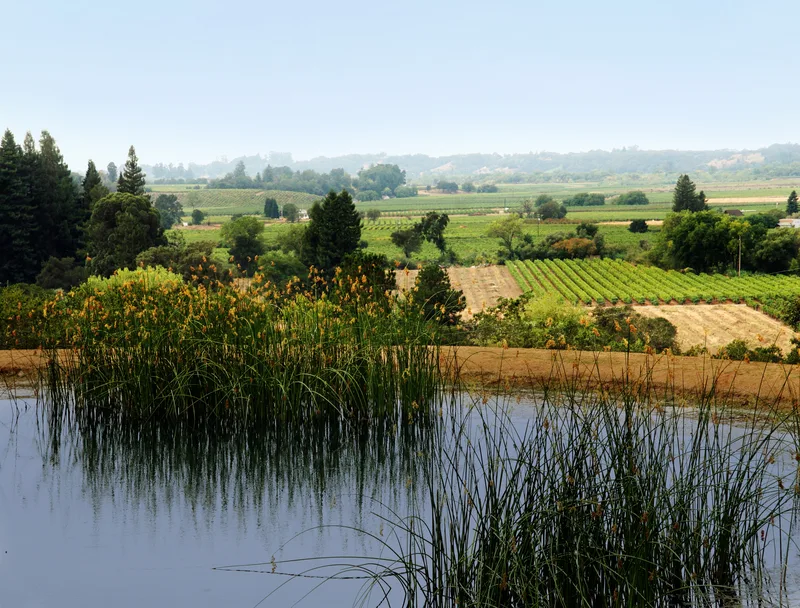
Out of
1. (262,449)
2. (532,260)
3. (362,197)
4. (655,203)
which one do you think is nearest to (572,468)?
(262,449)

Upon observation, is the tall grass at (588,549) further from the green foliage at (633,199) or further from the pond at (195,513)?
the green foliage at (633,199)

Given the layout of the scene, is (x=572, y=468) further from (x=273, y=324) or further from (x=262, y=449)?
(x=273, y=324)

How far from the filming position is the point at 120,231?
3934 cm

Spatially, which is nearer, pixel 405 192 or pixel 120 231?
pixel 120 231

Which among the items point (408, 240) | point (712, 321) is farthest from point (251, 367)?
point (408, 240)

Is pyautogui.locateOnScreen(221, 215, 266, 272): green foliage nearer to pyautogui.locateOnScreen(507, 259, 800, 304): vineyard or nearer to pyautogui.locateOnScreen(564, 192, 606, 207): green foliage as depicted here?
pyautogui.locateOnScreen(507, 259, 800, 304): vineyard

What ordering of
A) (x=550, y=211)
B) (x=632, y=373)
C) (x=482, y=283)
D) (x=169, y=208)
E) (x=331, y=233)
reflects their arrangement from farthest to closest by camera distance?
(x=550, y=211) < (x=169, y=208) < (x=482, y=283) < (x=331, y=233) < (x=632, y=373)

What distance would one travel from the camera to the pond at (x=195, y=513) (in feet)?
12.3

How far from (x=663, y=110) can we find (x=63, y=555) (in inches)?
4239

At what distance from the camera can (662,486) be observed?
3.45 m

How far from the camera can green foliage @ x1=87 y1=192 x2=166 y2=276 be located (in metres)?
38.9

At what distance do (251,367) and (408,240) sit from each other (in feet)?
188

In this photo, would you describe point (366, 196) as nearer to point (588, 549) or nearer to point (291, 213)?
point (291, 213)

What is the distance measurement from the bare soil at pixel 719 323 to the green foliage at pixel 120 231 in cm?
2087
